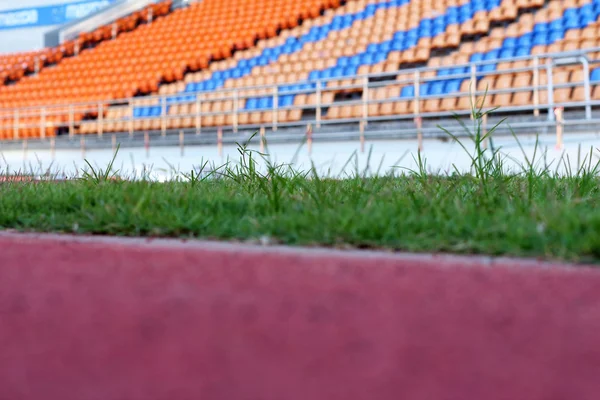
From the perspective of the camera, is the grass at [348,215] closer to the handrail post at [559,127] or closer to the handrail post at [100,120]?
the handrail post at [559,127]

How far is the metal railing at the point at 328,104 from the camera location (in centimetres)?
824

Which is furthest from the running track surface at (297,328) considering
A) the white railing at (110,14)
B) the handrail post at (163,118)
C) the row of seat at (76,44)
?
the white railing at (110,14)

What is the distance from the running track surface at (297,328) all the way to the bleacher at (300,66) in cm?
684

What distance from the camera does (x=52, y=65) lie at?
17.4 metres

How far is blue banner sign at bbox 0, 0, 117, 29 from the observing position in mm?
22453

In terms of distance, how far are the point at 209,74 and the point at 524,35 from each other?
6.01 meters

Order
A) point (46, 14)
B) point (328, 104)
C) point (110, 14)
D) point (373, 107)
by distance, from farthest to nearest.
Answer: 1. point (46, 14)
2. point (110, 14)
3. point (373, 107)
4. point (328, 104)

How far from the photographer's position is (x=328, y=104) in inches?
388

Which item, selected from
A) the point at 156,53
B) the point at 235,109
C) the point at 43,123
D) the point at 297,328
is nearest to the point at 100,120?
the point at 43,123

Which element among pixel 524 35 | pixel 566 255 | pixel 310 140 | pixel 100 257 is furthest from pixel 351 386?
pixel 524 35

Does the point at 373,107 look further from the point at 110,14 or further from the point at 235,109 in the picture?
the point at 110,14

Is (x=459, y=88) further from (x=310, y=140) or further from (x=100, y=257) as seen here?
(x=100, y=257)

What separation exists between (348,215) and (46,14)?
23.4 meters

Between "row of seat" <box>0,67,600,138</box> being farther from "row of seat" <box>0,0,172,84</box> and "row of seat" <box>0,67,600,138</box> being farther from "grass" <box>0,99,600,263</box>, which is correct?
"grass" <box>0,99,600,263</box>
